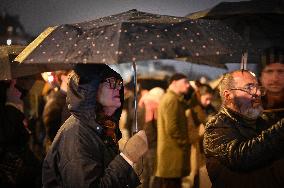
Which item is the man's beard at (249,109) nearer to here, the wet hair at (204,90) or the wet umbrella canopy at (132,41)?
the wet umbrella canopy at (132,41)

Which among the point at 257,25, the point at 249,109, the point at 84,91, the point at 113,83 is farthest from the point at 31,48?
the point at 257,25

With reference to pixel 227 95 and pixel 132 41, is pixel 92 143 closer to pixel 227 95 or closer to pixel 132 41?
pixel 132 41

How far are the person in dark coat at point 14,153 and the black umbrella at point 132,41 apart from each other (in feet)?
6.65

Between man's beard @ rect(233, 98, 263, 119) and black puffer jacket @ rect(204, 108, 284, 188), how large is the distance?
0.05 m

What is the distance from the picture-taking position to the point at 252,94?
3869mm

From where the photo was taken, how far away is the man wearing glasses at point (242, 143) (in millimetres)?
3350

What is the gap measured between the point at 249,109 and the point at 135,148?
1.16 metres

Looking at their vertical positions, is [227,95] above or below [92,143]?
above

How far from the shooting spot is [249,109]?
12.5 feet

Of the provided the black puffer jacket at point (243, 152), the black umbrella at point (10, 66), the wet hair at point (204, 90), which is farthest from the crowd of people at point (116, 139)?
the wet hair at point (204, 90)

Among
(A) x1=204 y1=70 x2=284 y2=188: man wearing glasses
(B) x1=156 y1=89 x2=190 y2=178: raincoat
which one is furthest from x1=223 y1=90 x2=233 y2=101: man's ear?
(B) x1=156 y1=89 x2=190 y2=178: raincoat

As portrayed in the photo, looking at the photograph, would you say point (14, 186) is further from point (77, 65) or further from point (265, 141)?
point (265, 141)

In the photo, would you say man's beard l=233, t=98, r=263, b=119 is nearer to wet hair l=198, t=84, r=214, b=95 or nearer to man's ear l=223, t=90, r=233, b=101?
man's ear l=223, t=90, r=233, b=101

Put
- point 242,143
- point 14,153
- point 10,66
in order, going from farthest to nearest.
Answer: point 14,153 → point 10,66 → point 242,143
